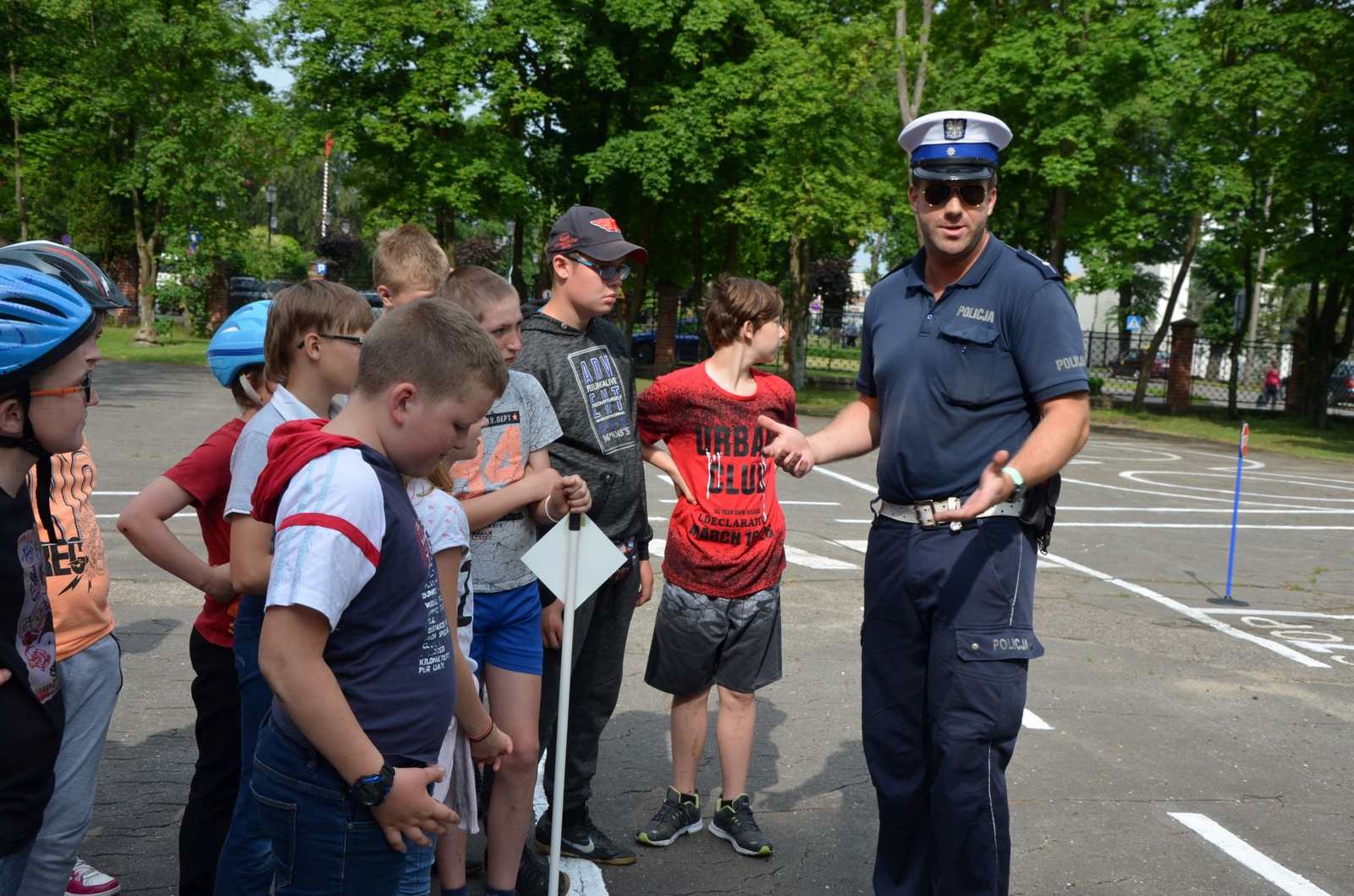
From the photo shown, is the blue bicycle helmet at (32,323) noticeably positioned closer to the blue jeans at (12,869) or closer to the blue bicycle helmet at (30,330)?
the blue bicycle helmet at (30,330)

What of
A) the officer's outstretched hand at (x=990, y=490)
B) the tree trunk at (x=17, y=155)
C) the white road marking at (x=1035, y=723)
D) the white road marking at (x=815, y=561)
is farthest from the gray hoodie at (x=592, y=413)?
the tree trunk at (x=17, y=155)

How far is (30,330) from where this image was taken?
2480 millimetres

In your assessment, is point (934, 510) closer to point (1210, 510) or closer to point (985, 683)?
point (985, 683)

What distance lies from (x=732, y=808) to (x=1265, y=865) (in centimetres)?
200

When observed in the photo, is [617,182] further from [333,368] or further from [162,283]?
[333,368]

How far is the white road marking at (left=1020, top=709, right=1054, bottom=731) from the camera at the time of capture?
6223 mm

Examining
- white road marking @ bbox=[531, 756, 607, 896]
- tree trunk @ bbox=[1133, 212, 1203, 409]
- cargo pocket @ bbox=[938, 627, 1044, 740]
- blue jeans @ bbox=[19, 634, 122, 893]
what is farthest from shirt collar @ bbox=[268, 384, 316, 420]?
tree trunk @ bbox=[1133, 212, 1203, 409]

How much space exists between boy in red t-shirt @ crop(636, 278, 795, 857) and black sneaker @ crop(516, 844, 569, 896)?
0.52m

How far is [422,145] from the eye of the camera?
105 feet

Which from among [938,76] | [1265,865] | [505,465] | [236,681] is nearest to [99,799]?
[236,681]

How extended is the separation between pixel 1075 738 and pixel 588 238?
11.8ft

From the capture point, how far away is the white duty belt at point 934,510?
349 cm

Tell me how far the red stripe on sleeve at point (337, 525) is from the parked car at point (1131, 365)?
47.3m

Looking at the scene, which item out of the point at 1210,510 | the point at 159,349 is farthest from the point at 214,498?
the point at 159,349
